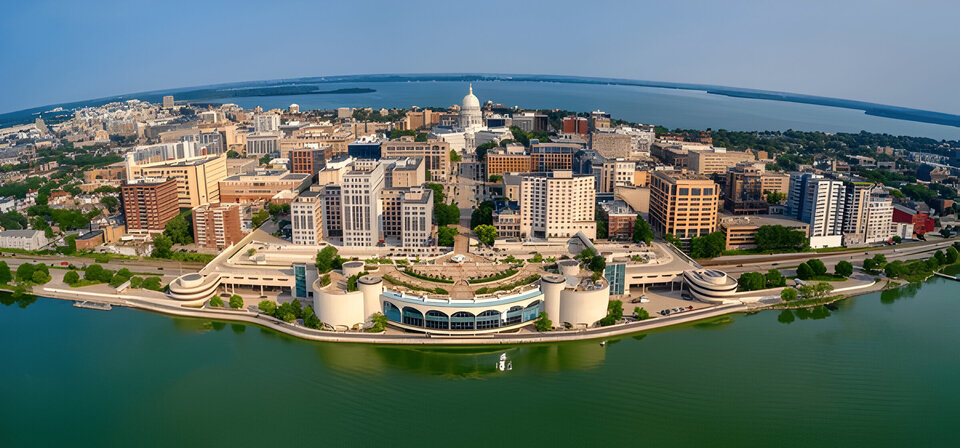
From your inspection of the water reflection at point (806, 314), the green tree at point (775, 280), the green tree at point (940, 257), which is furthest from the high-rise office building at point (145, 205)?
the green tree at point (940, 257)

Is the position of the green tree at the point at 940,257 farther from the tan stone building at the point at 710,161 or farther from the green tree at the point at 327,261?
the green tree at the point at 327,261

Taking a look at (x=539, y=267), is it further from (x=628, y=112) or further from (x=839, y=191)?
(x=628, y=112)

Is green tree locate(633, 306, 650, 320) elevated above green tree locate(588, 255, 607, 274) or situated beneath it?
situated beneath

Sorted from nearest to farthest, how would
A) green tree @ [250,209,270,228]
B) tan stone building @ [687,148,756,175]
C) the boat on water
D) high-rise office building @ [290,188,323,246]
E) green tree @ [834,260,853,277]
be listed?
the boat on water < green tree @ [834,260,853,277] < high-rise office building @ [290,188,323,246] < green tree @ [250,209,270,228] < tan stone building @ [687,148,756,175]

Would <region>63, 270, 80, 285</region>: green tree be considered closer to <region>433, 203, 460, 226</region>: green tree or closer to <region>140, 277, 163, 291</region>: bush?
<region>140, 277, 163, 291</region>: bush

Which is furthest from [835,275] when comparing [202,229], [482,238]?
[202,229]

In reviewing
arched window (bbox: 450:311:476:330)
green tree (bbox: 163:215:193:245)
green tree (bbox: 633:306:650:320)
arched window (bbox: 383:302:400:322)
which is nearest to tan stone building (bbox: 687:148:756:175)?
green tree (bbox: 633:306:650:320)

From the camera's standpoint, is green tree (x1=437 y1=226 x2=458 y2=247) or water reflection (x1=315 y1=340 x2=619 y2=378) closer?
water reflection (x1=315 y1=340 x2=619 y2=378)
